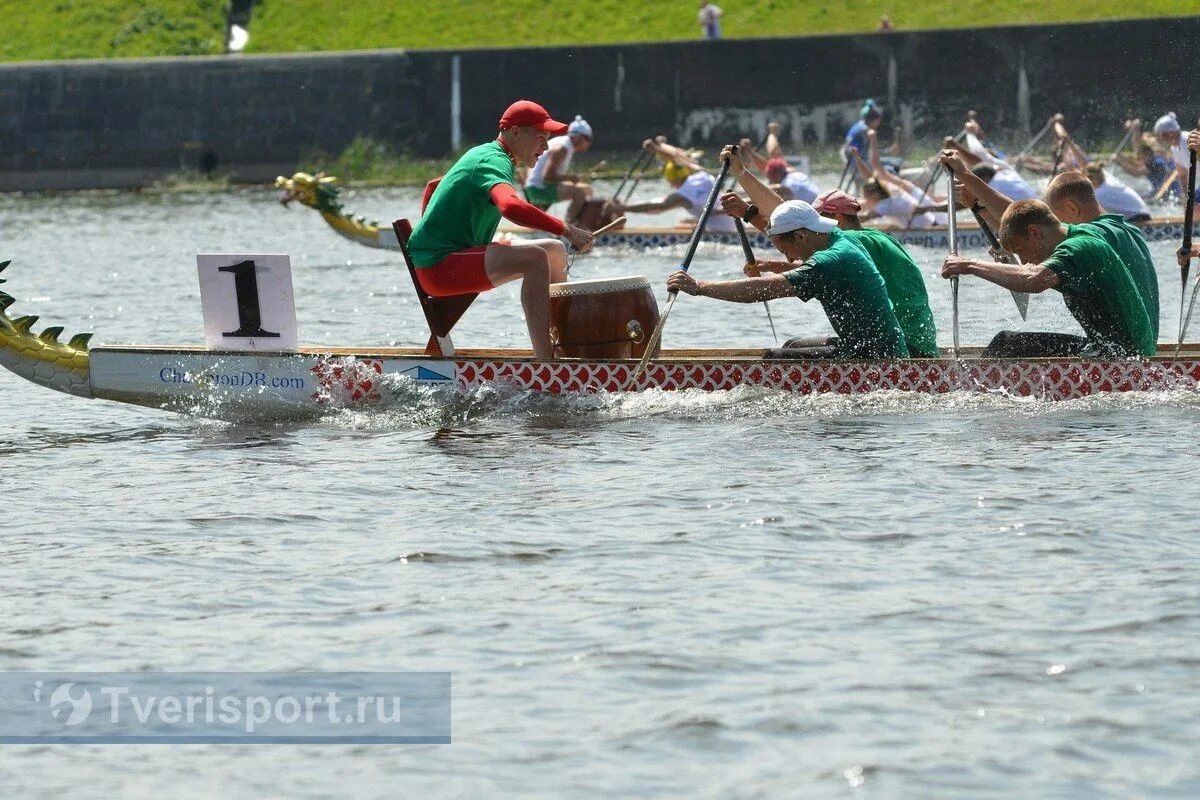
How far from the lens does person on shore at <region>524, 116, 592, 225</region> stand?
23906 millimetres

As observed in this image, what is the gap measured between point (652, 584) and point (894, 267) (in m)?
4.34

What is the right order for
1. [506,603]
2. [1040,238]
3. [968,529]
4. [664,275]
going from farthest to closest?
1. [664,275]
2. [1040,238]
3. [968,529]
4. [506,603]

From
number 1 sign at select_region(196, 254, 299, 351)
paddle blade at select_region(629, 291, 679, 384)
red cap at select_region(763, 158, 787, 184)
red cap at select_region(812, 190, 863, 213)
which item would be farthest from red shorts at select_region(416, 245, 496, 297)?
red cap at select_region(763, 158, 787, 184)

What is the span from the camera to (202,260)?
1120 centimetres

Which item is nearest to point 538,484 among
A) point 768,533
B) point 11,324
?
point 768,533

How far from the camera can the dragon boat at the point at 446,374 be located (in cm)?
1089

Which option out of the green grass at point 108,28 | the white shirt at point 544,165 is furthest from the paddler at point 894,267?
the green grass at point 108,28

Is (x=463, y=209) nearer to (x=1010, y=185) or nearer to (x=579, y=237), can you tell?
(x=579, y=237)

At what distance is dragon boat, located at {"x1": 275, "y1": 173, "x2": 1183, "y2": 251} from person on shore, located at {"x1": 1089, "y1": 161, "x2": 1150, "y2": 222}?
0.52 m

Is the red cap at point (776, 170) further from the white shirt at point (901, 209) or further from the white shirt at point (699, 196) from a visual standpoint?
the white shirt at point (901, 209)

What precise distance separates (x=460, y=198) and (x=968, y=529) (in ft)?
13.9

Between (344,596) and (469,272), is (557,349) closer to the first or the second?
(469,272)

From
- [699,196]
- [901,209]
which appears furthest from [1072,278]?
[699,196]

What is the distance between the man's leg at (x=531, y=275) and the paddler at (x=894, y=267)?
1164mm
